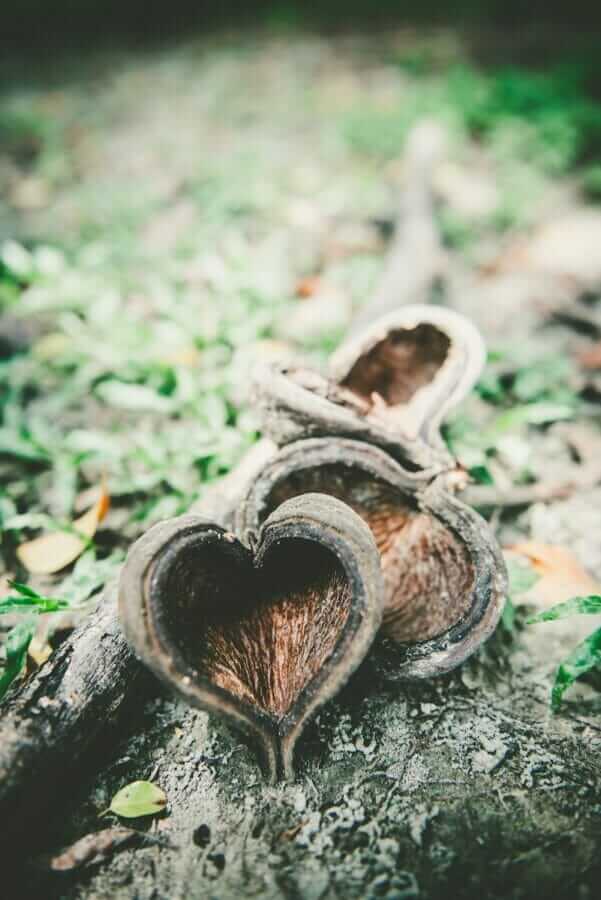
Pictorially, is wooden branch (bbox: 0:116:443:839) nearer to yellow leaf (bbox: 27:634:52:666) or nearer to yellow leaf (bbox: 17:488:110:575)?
yellow leaf (bbox: 27:634:52:666)

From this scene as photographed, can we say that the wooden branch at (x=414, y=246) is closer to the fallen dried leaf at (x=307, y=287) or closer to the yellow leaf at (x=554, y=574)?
the fallen dried leaf at (x=307, y=287)

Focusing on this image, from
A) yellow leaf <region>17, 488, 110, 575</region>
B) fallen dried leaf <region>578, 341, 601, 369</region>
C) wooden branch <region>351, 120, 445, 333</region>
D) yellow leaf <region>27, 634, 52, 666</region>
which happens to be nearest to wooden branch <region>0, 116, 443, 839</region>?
yellow leaf <region>27, 634, 52, 666</region>

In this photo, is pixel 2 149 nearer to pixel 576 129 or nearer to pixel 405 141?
pixel 405 141

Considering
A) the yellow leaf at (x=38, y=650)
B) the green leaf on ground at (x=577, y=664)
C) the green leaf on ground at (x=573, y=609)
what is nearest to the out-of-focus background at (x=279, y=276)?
the yellow leaf at (x=38, y=650)

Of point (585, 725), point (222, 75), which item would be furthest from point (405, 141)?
point (585, 725)

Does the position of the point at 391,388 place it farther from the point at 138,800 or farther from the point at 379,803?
the point at 138,800
